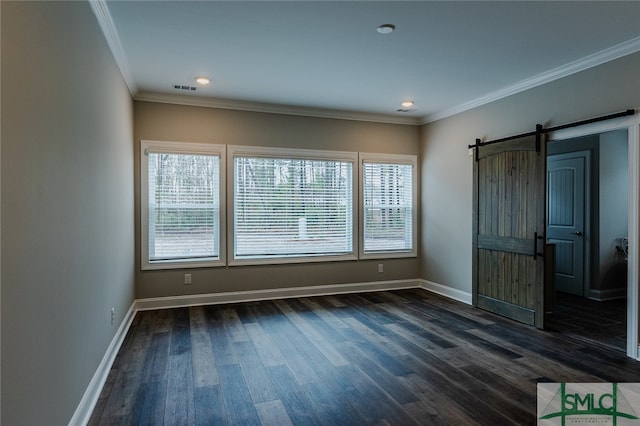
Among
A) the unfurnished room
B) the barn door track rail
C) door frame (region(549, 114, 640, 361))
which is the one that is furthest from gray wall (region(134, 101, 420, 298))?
door frame (region(549, 114, 640, 361))

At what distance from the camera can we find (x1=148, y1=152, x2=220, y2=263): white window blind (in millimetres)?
4797

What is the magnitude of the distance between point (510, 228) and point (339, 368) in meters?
2.69

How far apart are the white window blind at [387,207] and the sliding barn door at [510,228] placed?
1.31 meters

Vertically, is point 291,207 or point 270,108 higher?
point 270,108

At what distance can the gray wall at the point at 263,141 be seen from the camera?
480 centimetres

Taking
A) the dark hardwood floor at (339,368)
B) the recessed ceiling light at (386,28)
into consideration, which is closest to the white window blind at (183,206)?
the dark hardwood floor at (339,368)

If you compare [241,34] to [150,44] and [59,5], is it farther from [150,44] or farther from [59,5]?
[59,5]

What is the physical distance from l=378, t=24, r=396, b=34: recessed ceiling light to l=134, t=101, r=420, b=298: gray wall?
2535 mm

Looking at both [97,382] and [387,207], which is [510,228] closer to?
[387,207]

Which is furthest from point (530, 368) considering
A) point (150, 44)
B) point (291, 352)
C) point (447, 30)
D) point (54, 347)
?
point (150, 44)

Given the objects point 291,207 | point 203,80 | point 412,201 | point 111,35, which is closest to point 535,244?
point 412,201

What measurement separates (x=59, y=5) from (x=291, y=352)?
115 inches

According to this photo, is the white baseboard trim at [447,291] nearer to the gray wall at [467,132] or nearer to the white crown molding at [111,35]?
the gray wall at [467,132]

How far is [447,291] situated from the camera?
5.56 m
